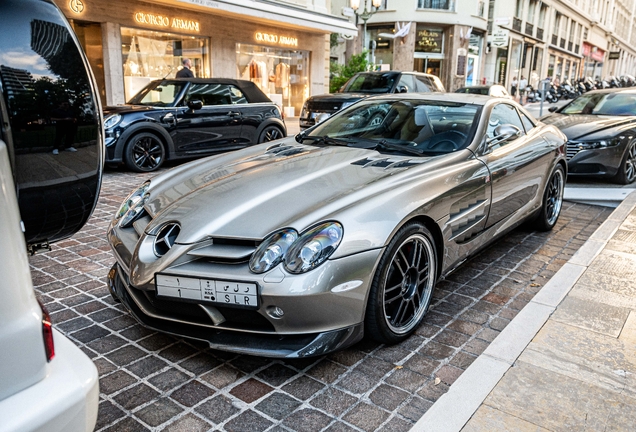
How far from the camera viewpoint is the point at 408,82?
40.6ft

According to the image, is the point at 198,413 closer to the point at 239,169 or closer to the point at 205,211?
the point at 205,211

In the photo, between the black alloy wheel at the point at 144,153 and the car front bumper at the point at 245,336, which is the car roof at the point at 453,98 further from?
the black alloy wheel at the point at 144,153

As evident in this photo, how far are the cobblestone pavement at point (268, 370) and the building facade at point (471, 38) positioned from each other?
67.6 ft

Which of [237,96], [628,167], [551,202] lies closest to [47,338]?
[551,202]

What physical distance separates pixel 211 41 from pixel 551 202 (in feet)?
41.5

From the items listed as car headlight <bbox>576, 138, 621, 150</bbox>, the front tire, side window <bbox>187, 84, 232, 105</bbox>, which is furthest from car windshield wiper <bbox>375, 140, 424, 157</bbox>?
side window <bbox>187, 84, 232, 105</bbox>

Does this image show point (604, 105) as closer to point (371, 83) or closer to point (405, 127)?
point (371, 83)

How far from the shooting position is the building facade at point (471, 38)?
31156 millimetres

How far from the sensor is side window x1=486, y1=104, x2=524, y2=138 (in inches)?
166

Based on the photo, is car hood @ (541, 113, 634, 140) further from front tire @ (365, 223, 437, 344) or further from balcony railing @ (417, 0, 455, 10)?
balcony railing @ (417, 0, 455, 10)

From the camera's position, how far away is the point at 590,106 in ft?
31.1

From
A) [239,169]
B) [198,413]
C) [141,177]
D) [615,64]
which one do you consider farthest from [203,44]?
[615,64]

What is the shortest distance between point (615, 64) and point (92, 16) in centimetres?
8529

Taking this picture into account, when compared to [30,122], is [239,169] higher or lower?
lower
